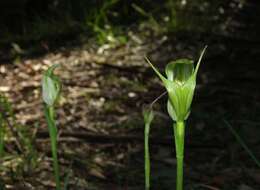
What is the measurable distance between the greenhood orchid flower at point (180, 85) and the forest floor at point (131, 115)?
784 millimetres

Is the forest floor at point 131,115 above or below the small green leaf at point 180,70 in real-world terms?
below

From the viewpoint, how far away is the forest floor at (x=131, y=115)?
2514mm

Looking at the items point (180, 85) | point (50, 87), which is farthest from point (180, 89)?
point (50, 87)

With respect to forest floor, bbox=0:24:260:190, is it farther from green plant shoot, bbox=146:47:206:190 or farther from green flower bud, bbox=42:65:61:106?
green plant shoot, bbox=146:47:206:190

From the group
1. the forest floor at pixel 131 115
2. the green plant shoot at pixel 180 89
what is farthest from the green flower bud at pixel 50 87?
the forest floor at pixel 131 115

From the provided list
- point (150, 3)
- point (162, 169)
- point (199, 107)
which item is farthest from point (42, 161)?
point (150, 3)

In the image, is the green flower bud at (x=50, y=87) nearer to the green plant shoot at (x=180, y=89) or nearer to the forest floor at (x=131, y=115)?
the green plant shoot at (x=180, y=89)

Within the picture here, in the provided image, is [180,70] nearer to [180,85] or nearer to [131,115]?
[180,85]

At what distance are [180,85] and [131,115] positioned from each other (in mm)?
2232

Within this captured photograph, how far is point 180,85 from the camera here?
120 cm

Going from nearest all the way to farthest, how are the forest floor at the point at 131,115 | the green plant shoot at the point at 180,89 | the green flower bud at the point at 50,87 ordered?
the green plant shoot at the point at 180,89, the green flower bud at the point at 50,87, the forest floor at the point at 131,115

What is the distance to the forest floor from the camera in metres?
2.51

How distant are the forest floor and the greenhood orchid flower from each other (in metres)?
Answer: 0.78

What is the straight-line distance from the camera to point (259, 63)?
4.12 meters
